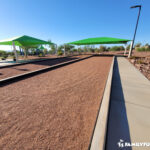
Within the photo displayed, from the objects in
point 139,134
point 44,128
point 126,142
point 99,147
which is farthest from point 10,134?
point 139,134

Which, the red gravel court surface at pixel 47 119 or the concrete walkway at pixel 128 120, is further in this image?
the concrete walkway at pixel 128 120

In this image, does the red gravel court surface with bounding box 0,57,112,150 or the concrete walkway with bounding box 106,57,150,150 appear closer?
the red gravel court surface with bounding box 0,57,112,150

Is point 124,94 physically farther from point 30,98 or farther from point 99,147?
point 30,98

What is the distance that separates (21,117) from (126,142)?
2261mm

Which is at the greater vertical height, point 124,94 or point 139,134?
point 124,94

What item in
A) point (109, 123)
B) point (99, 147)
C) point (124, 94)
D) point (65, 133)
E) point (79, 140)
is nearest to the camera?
point (99, 147)

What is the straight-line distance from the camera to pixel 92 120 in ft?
5.45

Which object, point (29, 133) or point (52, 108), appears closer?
point (29, 133)

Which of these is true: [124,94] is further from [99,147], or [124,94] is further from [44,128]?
[44,128]

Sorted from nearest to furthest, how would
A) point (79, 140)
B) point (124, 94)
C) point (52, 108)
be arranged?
point (79, 140), point (52, 108), point (124, 94)

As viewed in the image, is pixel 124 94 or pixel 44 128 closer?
pixel 44 128

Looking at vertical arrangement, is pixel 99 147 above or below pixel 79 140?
above

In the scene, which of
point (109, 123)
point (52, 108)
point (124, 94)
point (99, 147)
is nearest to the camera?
point (99, 147)

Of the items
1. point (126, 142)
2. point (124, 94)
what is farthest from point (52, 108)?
point (124, 94)
